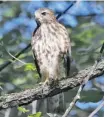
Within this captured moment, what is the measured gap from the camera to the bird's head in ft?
20.7

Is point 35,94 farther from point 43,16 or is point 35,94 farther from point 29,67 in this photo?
point 43,16

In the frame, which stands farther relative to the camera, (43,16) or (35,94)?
(43,16)

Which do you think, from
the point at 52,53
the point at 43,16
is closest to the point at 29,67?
the point at 52,53

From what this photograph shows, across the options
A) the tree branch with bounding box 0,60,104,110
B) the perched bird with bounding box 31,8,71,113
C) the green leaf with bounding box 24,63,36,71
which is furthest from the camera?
the perched bird with bounding box 31,8,71,113

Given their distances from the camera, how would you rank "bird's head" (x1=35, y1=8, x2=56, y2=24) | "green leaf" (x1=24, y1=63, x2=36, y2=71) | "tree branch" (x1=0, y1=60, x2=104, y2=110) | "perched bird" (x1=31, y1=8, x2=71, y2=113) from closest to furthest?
"tree branch" (x1=0, y1=60, x2=104, y2=110), "green leaf" (x1=24, y1=63, x2=36, y2=71), "perched bird" (x1=31, y1=8, x2=71, y2=113), "bird's head" (x1=35, y1=8, x2=56, y2=24)

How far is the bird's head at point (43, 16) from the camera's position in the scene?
6306mm

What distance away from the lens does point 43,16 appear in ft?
20.9

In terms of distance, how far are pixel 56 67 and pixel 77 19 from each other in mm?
3767

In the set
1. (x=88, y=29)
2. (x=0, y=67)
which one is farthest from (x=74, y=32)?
(x=0, y=67)

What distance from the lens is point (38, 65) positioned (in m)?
5.80

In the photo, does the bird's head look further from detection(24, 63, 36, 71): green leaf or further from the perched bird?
detection(24, 63, 36, 71): green leaf

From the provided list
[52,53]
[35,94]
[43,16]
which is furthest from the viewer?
[43,16]

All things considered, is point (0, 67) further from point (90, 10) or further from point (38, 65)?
point (90, 10)

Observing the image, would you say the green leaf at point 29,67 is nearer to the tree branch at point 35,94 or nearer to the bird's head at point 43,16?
the tree branch at point 35,94
